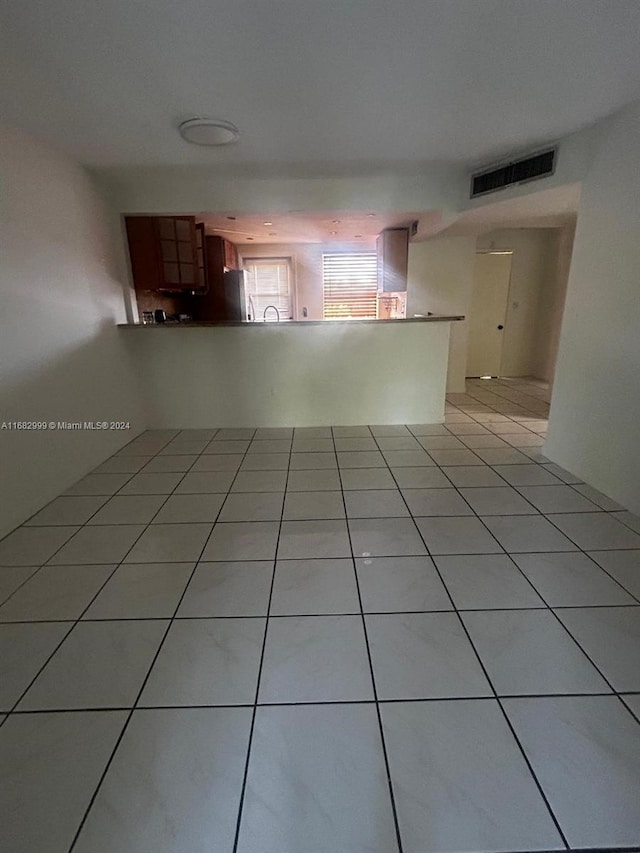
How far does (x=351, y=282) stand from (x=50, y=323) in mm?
5107

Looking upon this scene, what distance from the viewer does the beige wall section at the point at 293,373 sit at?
3.77 meters

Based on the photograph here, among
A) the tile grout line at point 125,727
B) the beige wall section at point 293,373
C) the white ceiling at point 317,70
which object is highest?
the white ceiling at point 317,70

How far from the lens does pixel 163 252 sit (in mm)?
3900

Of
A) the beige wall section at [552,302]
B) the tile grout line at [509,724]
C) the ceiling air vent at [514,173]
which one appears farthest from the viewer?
the beige wall section at [552,302]

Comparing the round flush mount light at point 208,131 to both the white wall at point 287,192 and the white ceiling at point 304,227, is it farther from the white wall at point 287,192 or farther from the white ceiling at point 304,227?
the white ceiling at point 304,227

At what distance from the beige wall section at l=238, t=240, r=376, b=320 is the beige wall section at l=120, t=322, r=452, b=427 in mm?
3292

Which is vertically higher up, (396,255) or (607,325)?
(396,255)

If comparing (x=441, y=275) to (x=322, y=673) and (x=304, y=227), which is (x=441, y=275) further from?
(x=322, y=673)

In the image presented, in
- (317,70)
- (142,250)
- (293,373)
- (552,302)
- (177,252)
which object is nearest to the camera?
(317,70)

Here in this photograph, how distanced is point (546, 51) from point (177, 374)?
335 centimetres

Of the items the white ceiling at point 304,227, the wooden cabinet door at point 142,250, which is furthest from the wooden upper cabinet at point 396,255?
the wooden cabinet door at point 142,250

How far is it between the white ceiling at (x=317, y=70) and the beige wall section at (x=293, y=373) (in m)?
1.48

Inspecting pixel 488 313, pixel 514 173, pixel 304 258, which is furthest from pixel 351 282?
pixel 514 173

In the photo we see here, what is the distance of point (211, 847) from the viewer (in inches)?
35.9
